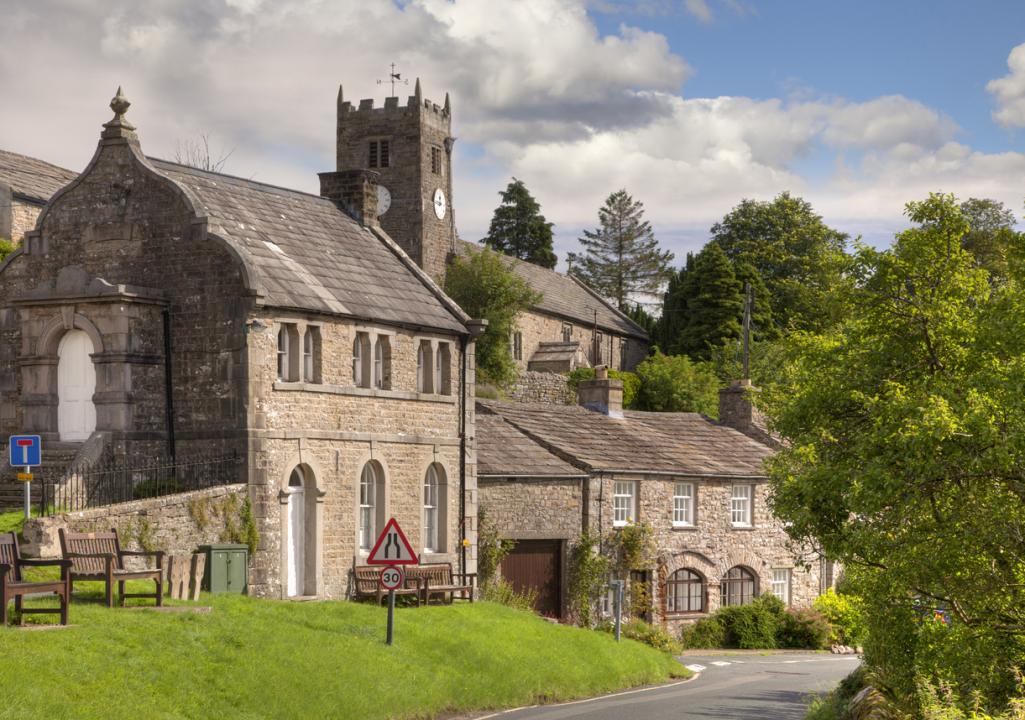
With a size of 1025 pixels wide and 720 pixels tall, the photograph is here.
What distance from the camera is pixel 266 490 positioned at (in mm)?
27906

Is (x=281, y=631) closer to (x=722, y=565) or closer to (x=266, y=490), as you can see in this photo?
(x=266, y=490)

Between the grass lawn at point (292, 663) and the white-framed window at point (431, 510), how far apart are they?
2.97 metres

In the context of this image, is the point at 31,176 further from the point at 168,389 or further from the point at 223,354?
the point at 223,354

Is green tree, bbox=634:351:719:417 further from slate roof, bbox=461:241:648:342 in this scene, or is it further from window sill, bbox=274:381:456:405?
window sill, bbox=274:381:456:405

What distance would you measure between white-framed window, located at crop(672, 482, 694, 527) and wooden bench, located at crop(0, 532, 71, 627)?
2484cm

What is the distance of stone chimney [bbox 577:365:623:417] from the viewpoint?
46.2m

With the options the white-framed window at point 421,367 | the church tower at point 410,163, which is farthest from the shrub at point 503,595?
the church tower at point 410,163

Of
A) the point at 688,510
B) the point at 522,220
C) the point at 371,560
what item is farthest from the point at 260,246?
the point at 522,220

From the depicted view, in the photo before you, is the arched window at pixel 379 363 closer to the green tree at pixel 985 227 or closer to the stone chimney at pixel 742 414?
the stone chimney at pixel 742 414

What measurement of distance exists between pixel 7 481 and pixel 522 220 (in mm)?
67008

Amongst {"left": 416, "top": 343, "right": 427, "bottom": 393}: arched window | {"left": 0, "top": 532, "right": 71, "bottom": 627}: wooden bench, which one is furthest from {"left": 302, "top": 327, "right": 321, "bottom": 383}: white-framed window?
{"left": 0, "top": 532, "right": 71, "bottom": 627}: wooden bench

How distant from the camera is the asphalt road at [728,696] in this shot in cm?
2320

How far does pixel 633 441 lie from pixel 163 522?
21.2 metres

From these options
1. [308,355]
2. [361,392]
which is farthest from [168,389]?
[361,392]
